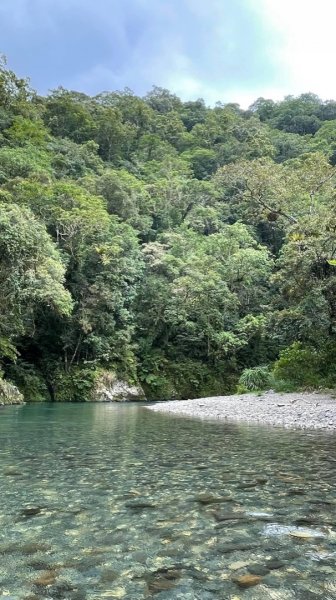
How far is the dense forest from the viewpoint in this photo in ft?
75.2

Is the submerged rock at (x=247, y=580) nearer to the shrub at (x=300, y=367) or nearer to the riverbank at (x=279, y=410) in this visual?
the riverbank at (x=279, y=410)

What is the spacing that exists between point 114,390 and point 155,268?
10812 mm

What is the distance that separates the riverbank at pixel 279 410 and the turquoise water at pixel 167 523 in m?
5.27

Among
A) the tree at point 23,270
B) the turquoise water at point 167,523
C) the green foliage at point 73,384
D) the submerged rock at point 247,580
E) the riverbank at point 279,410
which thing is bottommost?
the submerged rock at point 247,580

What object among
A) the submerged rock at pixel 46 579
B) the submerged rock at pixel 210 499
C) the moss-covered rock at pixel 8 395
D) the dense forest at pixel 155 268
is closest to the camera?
the submerged rock at pixel 46 579

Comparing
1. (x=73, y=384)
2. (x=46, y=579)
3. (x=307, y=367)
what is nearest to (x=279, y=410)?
(x=307, y=367)

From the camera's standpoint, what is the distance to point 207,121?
76.2 meters

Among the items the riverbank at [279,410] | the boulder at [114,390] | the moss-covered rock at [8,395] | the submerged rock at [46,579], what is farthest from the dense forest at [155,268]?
the submerged rock at [46,579]

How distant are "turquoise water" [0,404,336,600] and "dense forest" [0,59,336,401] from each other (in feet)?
47.3

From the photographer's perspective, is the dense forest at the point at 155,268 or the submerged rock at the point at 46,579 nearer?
the submerged rock at the point at 46,579

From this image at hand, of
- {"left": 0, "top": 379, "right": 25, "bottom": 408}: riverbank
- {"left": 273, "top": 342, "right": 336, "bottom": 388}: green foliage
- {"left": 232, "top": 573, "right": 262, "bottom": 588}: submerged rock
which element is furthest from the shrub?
{"left": 232, "top": 573, "right": 262, "bottom": 588}: submerged rock

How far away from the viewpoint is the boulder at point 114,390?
32781 mm

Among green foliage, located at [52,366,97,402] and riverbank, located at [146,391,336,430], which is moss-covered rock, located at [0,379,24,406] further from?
riverbank, located at [146,391,336,430]

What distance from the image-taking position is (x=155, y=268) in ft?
129
